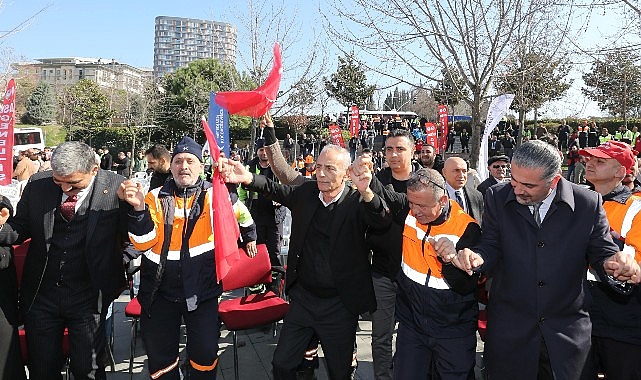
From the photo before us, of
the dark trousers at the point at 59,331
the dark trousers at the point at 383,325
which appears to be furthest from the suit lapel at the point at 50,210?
the dark trousers at the point at 383,325

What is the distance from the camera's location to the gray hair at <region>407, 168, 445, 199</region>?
118 inches

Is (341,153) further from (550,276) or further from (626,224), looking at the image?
(626,224)

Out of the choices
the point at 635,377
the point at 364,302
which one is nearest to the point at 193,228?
the point at 364,302

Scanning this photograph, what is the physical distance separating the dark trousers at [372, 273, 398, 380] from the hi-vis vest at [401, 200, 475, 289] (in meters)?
0.65

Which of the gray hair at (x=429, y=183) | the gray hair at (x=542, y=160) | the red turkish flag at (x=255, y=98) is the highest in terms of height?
the red turkish flag at (x=255, y=98)

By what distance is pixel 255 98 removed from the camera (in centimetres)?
343

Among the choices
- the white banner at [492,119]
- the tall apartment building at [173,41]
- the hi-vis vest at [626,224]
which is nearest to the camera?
the hi-vis vest at [626,224]

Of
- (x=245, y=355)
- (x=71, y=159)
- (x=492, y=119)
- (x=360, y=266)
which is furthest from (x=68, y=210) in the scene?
(x=492, y=119)

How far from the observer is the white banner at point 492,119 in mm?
7156

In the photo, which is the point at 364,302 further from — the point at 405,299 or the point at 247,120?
Result: the point at 247,120

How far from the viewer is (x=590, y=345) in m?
2.87

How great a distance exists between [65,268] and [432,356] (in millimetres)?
2522

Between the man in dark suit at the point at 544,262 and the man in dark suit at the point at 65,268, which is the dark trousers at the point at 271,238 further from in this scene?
the man in dark suit at the point at 544,262

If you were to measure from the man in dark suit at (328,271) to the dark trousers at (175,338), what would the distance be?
19.6 inches
